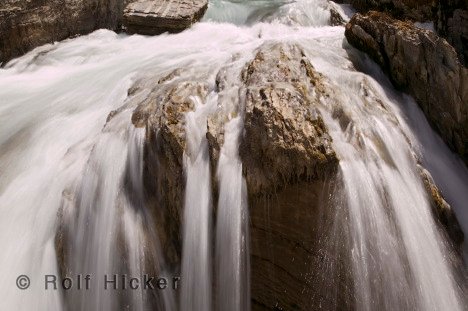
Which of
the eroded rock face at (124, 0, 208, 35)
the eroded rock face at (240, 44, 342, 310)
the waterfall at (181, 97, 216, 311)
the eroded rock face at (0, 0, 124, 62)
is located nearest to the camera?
the eroded rock face at (240, 44, 342, 310)

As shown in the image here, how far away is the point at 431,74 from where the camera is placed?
14.4 ft

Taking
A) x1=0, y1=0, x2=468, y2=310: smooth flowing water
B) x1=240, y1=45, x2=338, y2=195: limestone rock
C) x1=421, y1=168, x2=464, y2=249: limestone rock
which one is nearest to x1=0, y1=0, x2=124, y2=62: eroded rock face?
x1=0, y1=0, x2=468, y2=310: smooth flowing water

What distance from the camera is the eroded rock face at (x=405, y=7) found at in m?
6.88

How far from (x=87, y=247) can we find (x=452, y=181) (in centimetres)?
357

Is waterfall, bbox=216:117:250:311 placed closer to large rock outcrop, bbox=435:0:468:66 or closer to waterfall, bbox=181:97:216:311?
waterfall, bbox=181:97:216:311

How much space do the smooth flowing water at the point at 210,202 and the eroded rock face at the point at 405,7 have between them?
2722 millimetres

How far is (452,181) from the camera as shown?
401 cm

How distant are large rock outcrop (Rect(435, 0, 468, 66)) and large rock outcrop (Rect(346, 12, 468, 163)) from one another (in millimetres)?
1432

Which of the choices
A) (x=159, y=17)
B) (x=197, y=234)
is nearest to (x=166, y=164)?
(x=197, y=234)

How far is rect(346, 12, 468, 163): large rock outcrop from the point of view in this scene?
14.0 feet

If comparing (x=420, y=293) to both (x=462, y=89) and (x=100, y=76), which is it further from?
(x=100, y=76)

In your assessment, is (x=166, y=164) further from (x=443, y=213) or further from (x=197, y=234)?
(x=443, y=213)

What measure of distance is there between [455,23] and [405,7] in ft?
5.43

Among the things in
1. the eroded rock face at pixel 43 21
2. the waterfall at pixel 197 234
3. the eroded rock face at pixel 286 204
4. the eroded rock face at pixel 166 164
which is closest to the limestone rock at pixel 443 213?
the eroded rock face at pixel 286 204
